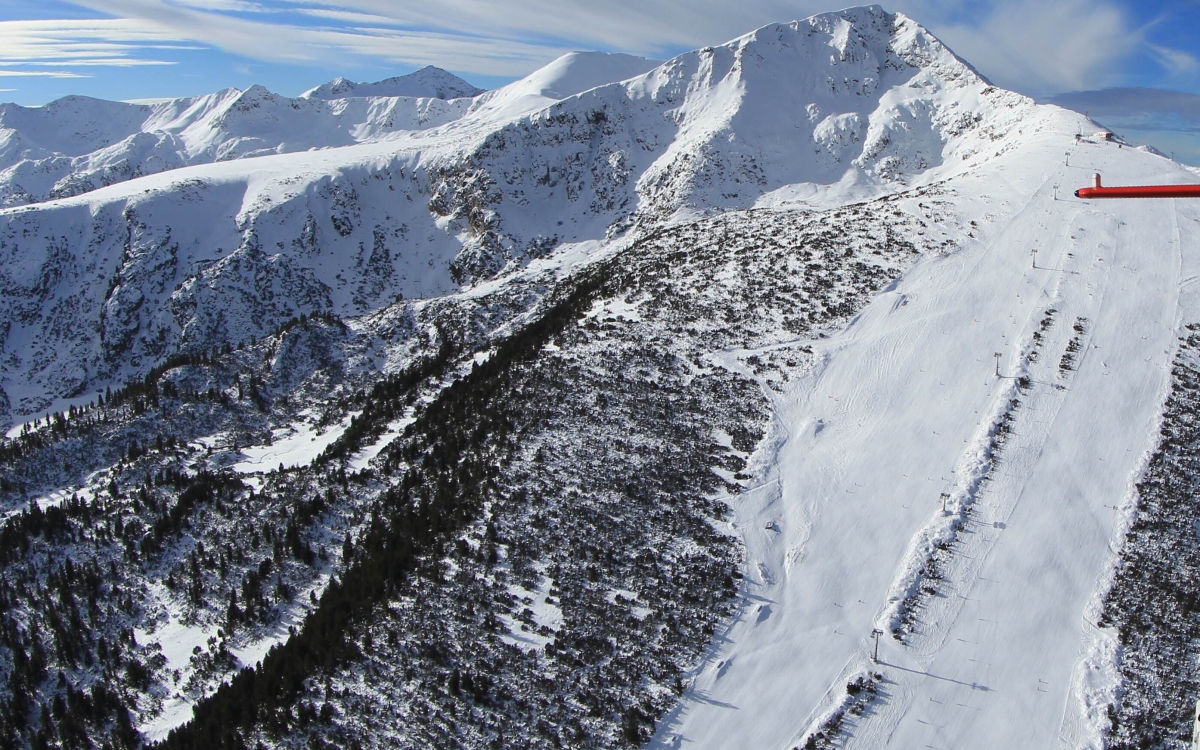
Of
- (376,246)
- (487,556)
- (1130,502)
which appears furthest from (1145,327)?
(376,246)

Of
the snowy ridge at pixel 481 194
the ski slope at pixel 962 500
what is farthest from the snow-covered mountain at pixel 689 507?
the snowy ridge at pixel 481 194

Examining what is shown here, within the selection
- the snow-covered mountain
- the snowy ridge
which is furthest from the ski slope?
the snowy ridge

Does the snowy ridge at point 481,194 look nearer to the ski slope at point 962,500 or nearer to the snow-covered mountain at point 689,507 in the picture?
the snow-covered mountain at point 689,507

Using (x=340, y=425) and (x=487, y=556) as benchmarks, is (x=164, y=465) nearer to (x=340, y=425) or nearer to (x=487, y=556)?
(x=340, y=425)

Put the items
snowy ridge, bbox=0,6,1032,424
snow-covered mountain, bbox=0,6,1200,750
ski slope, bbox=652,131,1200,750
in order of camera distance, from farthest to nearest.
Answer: snowy ridge, bbox=0,6,1032,424
snow-covered mountain, bbox=0,6,1200,750
ski slope, bbox=652,131,1200,750

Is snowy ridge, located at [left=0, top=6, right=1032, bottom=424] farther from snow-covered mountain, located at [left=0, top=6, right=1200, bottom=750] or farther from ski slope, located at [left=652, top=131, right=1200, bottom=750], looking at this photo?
ski slope, located at [left=652, top=131, right=1200, bottom=750]

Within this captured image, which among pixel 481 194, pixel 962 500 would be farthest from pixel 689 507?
pixel 481 194
